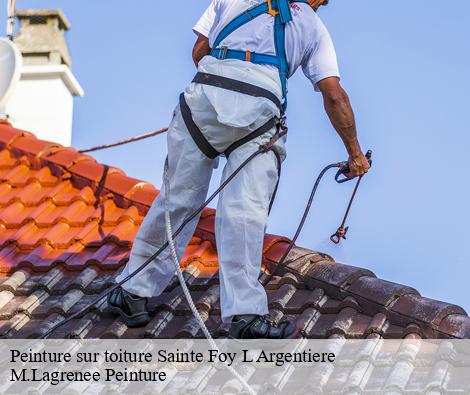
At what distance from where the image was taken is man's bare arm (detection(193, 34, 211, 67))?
5.38 metres

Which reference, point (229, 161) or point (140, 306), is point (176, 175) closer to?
point (229, 161)

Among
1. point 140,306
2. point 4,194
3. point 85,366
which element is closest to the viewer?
point 85,366

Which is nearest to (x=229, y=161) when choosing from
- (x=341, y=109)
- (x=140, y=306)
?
(x=341, y=109)

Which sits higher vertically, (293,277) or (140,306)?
(293,277)

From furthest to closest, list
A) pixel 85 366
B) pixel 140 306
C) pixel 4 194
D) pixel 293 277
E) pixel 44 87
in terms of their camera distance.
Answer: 1. pixel 44 87
2. pixel 4 194
3. pixel 293 277
4. pixel 140 306
5. pixel 85 366

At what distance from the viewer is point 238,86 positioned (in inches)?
190

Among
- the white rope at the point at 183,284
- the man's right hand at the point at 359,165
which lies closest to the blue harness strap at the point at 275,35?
the man's right hand at the point at 359,165

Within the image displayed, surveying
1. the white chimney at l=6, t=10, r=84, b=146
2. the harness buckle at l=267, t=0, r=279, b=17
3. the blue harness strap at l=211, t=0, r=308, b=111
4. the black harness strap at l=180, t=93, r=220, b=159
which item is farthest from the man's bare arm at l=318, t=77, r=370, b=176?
the white chimney at l=6, t=10, r=84, b=146

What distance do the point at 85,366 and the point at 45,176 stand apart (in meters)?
2.89

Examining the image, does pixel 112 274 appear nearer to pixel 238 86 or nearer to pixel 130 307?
pixel 130 307

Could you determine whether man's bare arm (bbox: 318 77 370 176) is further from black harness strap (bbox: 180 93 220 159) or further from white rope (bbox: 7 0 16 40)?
white rope (bbox: 7 0 16 40)

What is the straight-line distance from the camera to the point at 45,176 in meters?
7.38

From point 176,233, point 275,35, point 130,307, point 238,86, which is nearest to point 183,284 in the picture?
point 176,233

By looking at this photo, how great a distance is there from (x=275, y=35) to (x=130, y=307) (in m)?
1.50
